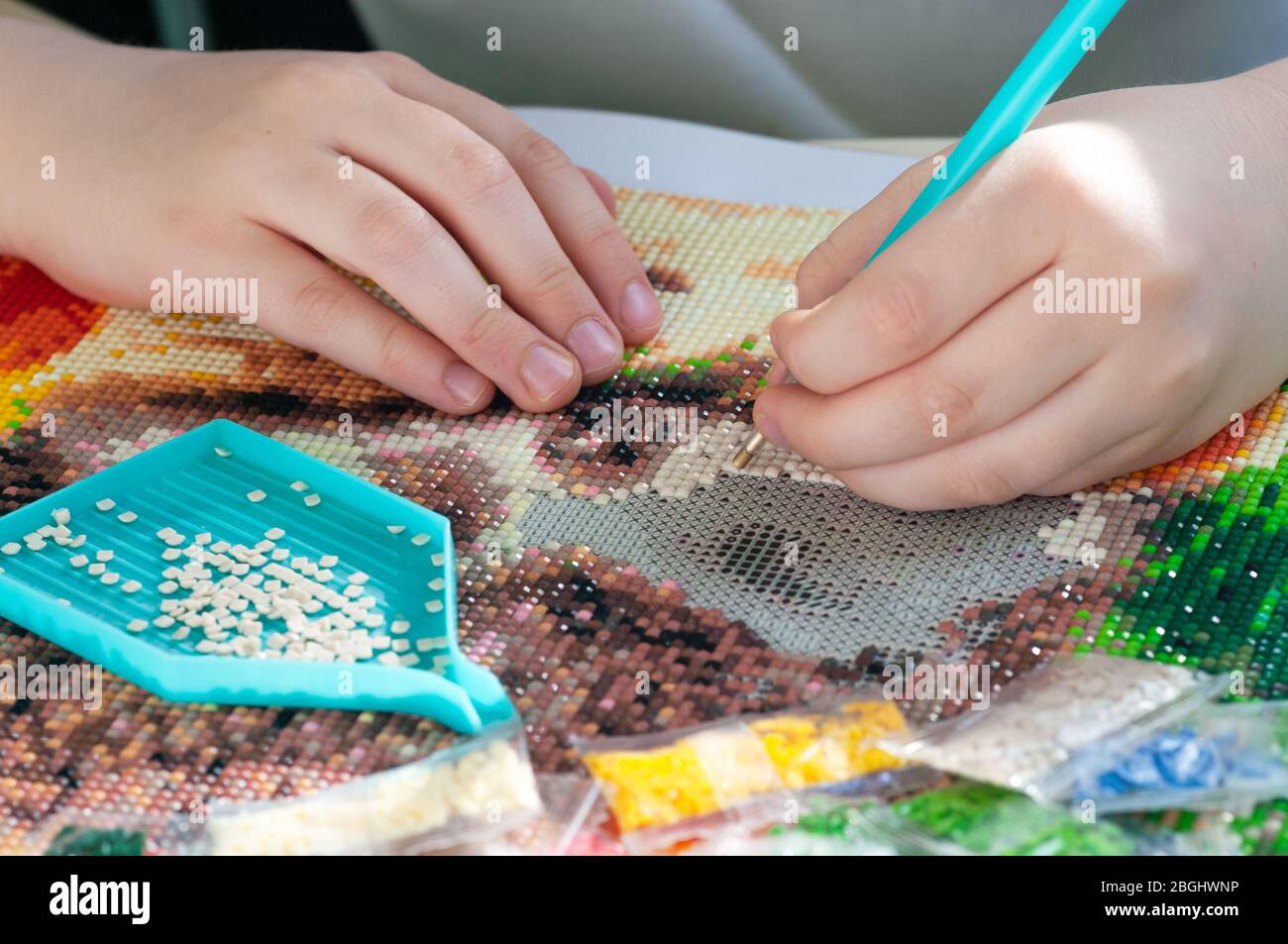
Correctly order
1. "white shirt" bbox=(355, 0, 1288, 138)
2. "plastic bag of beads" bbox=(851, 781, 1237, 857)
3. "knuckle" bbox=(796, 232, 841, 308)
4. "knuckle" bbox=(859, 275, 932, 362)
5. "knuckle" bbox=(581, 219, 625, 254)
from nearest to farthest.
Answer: "plastic bag of beads" bbox=(851, 781, 1237, 857)
"knuckle" bbox=(859, 275, 932, 362)
"knuckle" bbox=(796, 232, 841, 308)
"knuckle" bbox=(581, 219, 625, 254)
"white shirt" bbox=(355, 0, 1288, 138)

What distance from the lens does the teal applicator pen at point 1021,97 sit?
507mm

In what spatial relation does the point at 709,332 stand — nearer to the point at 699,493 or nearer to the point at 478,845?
the point at 699,493

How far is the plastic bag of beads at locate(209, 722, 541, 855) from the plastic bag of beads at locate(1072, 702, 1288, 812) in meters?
0.19

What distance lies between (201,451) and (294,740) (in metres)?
0.20

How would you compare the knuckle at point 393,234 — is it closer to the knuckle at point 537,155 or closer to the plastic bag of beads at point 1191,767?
the knuckle at point 537,155

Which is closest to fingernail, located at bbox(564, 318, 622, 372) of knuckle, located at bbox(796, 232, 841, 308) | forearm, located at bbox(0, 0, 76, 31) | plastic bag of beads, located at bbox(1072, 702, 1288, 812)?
knuckle, located at bbox(796, 232, 841, 308)

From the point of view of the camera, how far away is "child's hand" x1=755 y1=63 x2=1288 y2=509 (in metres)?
0.53

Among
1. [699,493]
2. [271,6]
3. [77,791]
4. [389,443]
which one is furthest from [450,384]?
[271,6]

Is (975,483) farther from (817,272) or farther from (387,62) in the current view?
(387,62)

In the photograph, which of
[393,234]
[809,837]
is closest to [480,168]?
[393,234]

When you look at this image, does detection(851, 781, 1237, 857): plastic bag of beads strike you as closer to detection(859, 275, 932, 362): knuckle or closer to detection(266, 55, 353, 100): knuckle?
detection(859, 275, 932, 362): knuckle

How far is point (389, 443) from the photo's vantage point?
0.64 m

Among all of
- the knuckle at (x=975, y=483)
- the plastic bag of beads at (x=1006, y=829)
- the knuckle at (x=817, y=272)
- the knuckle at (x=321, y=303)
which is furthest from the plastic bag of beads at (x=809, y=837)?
the knuckle at (x=321, y=303)

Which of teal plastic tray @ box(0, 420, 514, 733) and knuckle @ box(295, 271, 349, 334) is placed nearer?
teal plastic tray @ box(0, 420, 514, 733)
